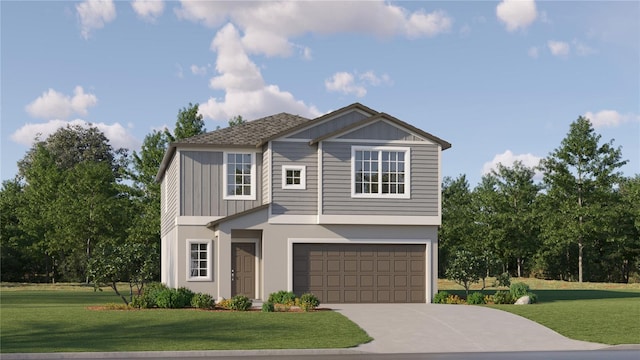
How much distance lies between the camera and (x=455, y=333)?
77.2ft

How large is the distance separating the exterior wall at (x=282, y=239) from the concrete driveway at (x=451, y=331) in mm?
3397

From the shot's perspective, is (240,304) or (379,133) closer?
(240,304)

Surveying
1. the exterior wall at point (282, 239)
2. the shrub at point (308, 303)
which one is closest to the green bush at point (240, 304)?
the shrub at point (308, 303)

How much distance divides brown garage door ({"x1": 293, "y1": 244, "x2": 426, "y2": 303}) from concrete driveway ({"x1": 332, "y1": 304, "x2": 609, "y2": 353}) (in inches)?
115

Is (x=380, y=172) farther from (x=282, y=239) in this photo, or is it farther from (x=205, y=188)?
(x=205, y=188)

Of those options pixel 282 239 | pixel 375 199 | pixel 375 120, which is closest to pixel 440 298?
pixel 375 199

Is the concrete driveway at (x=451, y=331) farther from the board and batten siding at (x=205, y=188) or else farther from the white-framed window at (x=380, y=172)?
the board and batten siding at (x=205, y=188)

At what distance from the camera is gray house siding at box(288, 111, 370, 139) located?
3309 centimetres

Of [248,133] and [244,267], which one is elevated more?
[248,133]

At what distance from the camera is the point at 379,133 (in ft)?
108

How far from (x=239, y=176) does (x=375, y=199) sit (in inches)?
221

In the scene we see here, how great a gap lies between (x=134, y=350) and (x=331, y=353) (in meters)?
4.57

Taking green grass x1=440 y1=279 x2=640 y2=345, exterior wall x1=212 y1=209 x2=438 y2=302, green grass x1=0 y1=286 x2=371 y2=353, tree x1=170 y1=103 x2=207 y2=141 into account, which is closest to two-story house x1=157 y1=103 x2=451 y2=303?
exterior wall x1=212 y1=209 x2=438 y2=302

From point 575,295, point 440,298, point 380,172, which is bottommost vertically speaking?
point 575,295
